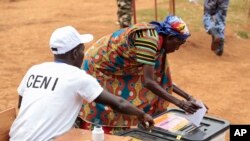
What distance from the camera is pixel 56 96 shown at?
2783 millimetres

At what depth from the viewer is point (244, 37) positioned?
10.4m

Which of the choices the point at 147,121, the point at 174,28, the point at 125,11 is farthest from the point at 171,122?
the point at 125,11

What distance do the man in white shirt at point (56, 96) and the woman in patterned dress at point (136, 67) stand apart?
24.4 inches

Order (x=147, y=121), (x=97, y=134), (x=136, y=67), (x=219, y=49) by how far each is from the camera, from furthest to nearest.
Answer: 1. (x=219, y=49)
2. (x=136, y=67)
3. (x=147, y=121)
4. (x=97, y=134)

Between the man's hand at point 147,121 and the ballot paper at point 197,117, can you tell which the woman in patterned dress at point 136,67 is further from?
the man's hand at point 147,121

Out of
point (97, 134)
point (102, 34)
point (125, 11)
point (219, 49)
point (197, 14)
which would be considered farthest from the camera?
point (197, 14)

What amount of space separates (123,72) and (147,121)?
74 cm

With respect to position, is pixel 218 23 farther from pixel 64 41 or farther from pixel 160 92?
pixel 64 41

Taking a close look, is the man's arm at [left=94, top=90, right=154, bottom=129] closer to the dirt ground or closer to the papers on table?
the papers on table

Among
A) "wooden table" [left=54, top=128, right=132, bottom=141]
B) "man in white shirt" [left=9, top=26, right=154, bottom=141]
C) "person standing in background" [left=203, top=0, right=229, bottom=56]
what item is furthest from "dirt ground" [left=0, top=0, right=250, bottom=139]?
"wooden table" [left=54, top=128, right=132, bottom=141]

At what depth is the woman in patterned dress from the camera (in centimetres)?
350

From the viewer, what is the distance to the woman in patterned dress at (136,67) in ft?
11.5

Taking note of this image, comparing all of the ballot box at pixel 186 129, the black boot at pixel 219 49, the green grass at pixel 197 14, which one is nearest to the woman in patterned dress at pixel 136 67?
the ballot box at pixel 186 129

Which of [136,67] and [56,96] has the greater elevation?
[56,96]
